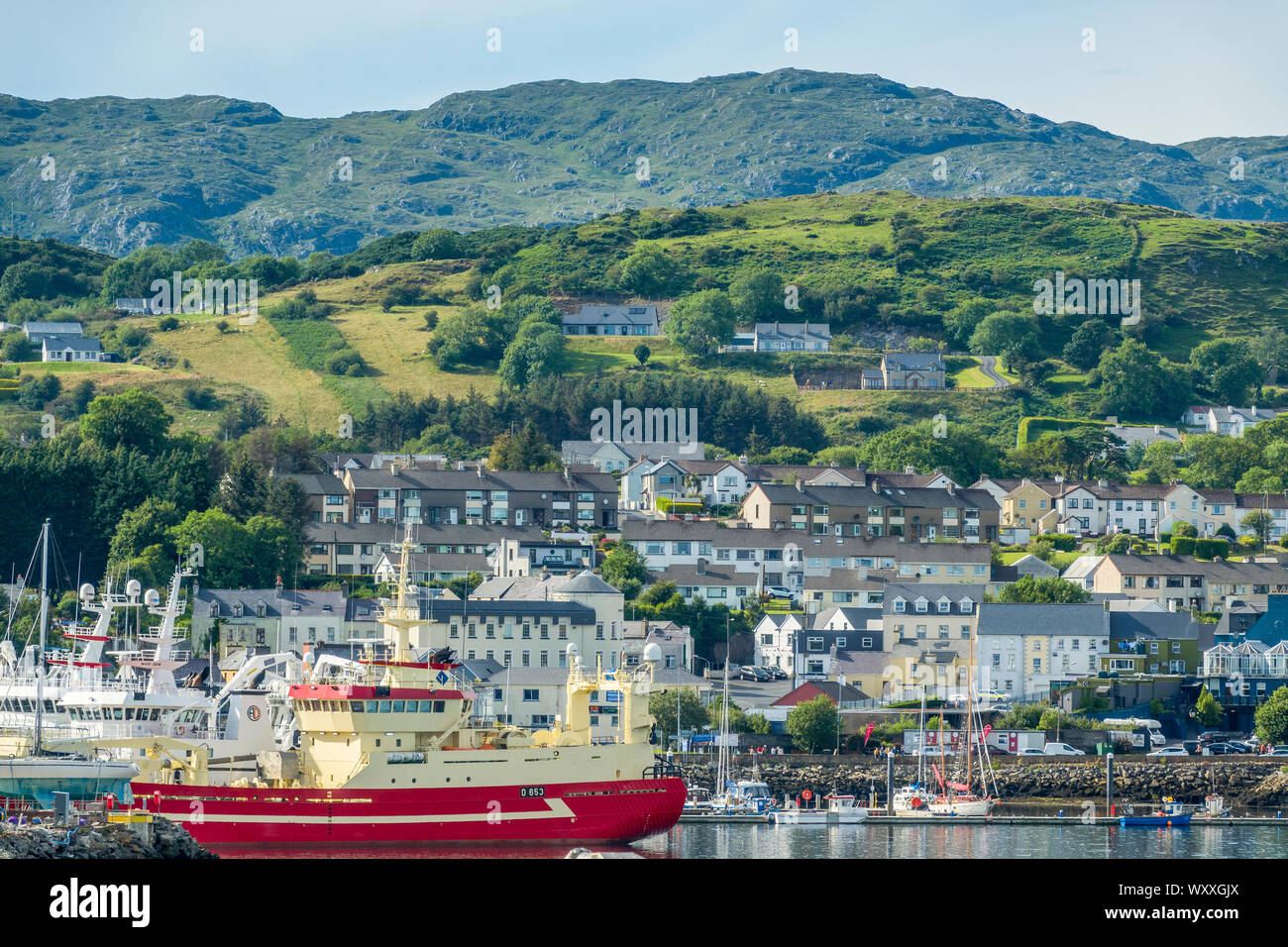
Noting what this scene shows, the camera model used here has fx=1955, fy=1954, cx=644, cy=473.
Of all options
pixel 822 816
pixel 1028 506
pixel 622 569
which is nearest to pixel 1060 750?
pixel 822 816

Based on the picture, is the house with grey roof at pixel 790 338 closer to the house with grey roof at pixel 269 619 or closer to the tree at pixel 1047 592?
the tree at pixel 1047 592

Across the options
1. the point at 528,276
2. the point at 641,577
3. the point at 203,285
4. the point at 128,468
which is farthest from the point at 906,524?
the point at 203,285

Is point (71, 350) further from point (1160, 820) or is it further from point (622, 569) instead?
point (1160, 820)

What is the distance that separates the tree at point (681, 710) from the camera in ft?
246

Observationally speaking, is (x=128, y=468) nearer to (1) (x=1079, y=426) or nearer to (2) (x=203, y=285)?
(1) (x=1079, y=426)

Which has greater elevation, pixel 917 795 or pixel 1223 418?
pixel 1223 418

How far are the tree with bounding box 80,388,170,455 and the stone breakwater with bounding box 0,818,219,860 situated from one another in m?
71.8

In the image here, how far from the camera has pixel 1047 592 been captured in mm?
93625

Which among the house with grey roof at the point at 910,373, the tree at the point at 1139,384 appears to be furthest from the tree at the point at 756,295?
the tree at the point at 1139,384

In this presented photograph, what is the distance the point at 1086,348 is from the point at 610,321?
1649 inches

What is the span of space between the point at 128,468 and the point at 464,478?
22334 mm

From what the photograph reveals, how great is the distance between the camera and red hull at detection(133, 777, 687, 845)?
4738cm

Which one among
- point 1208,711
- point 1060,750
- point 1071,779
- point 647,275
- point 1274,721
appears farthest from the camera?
point 647,275

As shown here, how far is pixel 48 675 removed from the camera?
53781 millimetres
